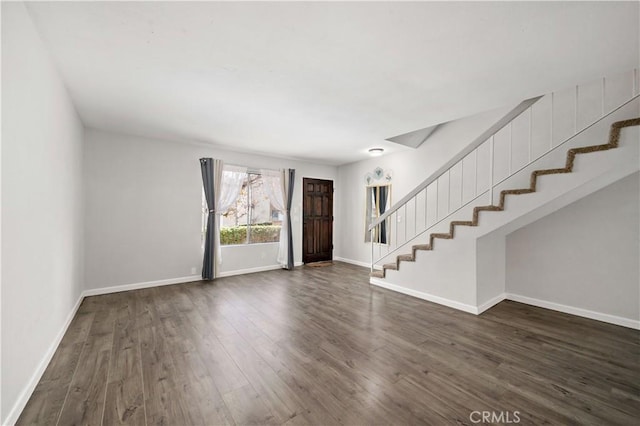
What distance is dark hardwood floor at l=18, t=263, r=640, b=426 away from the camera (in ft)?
5.79

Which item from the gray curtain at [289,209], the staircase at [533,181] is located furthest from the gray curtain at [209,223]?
the staircase at [533,181]

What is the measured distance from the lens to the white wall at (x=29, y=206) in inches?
62.2

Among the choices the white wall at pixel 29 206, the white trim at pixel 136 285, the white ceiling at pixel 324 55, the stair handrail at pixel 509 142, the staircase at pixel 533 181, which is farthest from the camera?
the white trim at pixel 136 285

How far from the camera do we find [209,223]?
5047mm

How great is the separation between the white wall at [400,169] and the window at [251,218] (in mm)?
1911

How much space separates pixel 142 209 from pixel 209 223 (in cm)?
111

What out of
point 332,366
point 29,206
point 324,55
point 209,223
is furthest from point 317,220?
point 29,206

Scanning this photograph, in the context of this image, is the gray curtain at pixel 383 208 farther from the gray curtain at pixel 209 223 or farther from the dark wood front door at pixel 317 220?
the gray curtain at pixel 209 223

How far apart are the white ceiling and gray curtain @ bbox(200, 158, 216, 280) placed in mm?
1463

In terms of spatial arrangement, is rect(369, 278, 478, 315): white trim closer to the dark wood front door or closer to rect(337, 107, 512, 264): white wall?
rect(337, 107, 512, 264): white wall

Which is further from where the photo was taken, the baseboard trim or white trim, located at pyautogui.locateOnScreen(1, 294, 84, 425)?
the baseboard trim

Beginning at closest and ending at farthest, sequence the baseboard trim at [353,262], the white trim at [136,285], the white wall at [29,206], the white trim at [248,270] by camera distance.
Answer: the white wall at [29,206]
the white trim at [136,285]
the white trim at [248,270]
the baseboard trim at [353,262]

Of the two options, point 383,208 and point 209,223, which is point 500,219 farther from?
point 209,223

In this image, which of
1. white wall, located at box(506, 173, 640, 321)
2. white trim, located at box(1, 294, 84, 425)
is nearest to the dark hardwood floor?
white trim, located at box(1, 294, 84, 425)
